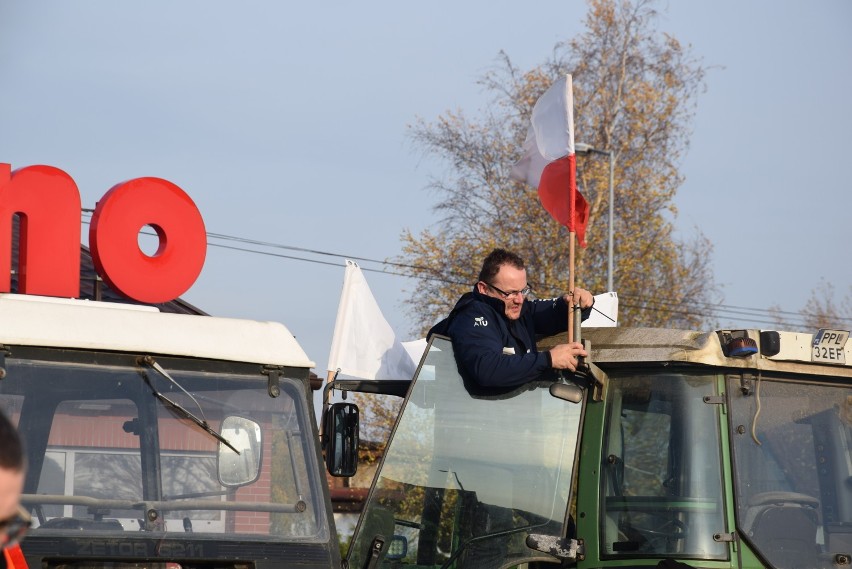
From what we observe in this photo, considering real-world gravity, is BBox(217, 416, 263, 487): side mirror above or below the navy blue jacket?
below

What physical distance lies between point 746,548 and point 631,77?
23.8 metres

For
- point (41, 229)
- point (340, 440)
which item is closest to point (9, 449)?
point (340, 440)

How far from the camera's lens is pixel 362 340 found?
262 inches

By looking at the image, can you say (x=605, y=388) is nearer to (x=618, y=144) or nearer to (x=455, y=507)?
(x=455, y=507)

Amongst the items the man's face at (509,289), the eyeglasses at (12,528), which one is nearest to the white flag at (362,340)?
the man's face at (509,289)

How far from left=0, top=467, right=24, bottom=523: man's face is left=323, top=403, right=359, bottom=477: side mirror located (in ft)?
10.6

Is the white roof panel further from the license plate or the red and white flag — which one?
the license plate

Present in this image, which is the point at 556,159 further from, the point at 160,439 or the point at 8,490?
the point at 8,490

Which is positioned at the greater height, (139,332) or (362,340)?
(362,340)

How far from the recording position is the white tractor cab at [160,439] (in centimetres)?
450

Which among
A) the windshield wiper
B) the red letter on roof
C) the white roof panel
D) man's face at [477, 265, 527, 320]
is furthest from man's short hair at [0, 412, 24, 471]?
the red letter on roof

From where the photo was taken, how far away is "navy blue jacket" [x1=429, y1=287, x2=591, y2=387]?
575cm

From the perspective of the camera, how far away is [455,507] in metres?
5.85

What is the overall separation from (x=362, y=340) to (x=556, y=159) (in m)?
1.40
